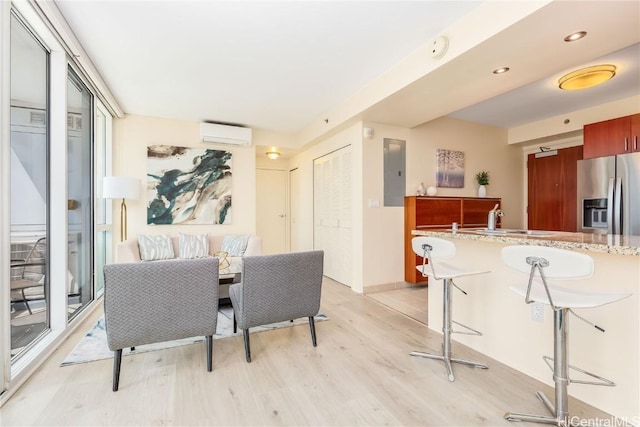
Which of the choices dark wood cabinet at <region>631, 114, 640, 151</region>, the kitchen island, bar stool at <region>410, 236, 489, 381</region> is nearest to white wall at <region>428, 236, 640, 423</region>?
the kitchen island

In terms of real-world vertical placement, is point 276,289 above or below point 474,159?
below

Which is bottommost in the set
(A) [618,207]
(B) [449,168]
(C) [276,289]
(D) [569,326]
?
(D) [569,326]

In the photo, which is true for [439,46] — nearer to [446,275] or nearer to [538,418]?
[446,275]

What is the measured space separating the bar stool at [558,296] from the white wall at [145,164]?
13.5 feet

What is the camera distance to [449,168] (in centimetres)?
452

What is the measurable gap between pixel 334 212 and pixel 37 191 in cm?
340

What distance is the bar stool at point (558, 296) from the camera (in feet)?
4.19

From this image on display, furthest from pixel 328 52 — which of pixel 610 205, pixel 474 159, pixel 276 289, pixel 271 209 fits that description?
pixel 271 209

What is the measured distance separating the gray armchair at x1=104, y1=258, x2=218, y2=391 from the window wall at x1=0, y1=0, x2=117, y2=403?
2.02 feet

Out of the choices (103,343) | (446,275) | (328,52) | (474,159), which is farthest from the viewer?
(474,159)

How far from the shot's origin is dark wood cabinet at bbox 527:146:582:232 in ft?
14.9

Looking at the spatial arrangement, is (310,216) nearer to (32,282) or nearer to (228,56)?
(228,56)

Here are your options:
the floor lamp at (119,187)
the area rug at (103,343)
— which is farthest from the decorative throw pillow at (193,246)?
the area rug at (103,343)

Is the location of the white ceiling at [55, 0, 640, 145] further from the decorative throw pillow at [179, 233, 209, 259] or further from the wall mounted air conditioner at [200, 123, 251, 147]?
the decorative throw pillow at [179, 233, 209, 259]
